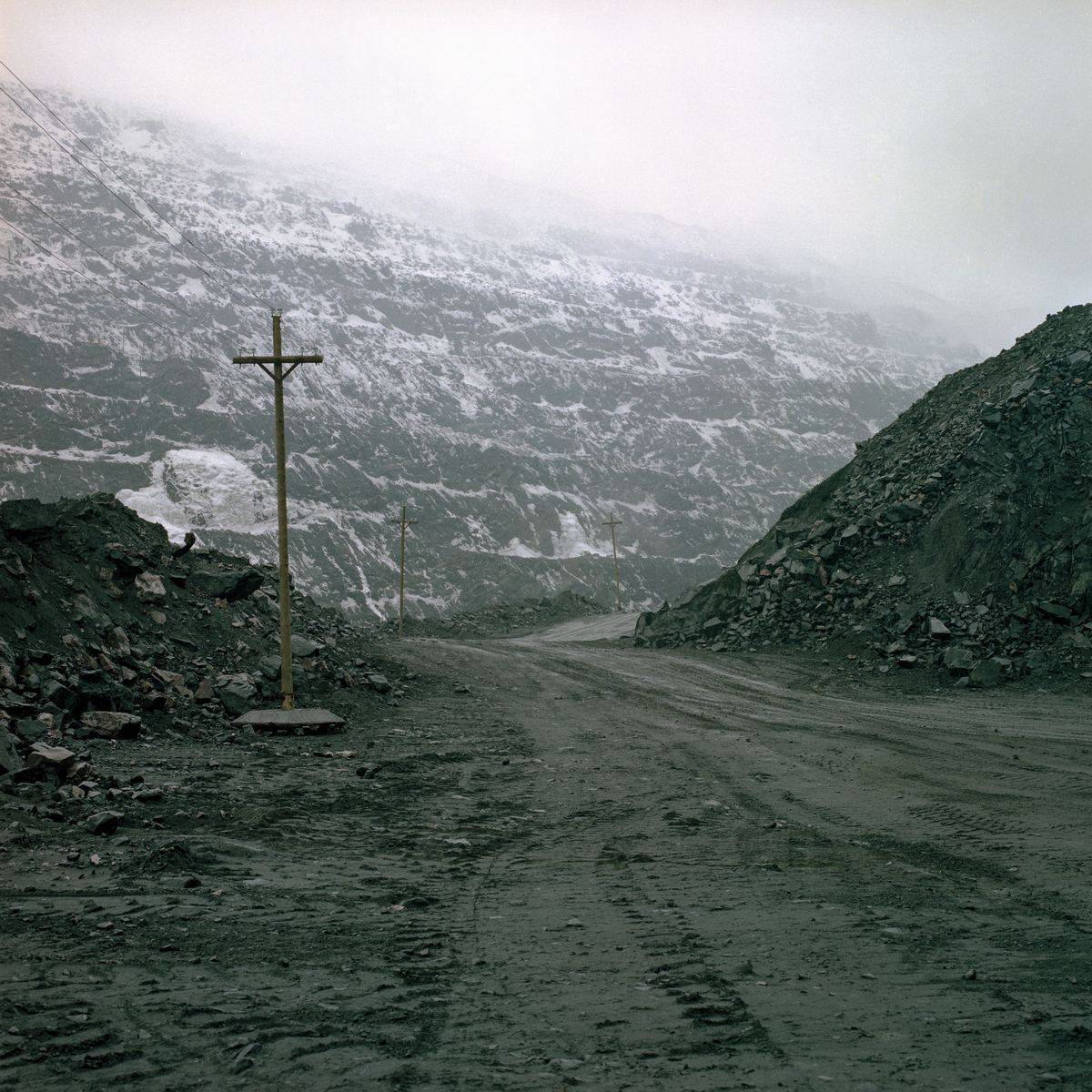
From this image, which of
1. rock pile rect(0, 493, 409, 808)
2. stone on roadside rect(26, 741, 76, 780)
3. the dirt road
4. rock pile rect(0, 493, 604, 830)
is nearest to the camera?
the dirt road

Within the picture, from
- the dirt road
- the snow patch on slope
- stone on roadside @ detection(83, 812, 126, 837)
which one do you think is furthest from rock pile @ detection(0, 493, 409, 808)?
the snow patch on slope

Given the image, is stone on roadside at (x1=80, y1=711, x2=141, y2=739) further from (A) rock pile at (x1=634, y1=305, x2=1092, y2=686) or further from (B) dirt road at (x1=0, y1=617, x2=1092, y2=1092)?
(A) rock pile at (x1=634, y1=305, x2=1092, y2=686)

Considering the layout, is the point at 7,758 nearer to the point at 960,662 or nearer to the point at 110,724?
the point at 110,724

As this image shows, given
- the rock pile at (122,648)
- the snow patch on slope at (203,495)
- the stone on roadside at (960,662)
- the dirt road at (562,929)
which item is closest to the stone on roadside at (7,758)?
the rock pile at (122,648)

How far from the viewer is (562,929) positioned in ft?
16.4

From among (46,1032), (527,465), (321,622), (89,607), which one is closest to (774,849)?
(46,1032)

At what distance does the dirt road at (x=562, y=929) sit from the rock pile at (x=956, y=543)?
33.8 feet

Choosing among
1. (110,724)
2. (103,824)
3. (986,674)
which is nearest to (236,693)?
(110,724)

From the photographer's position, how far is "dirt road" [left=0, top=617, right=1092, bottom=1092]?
3.38 meters

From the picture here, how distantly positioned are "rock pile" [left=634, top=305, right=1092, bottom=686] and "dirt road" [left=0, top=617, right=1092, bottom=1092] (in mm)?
10306

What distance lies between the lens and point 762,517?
178 m

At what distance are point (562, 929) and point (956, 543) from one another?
2050 cm

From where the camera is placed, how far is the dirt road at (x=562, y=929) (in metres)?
3.38

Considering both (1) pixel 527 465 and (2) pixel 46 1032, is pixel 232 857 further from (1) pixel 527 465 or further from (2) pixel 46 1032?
(1) pixel 527 465
